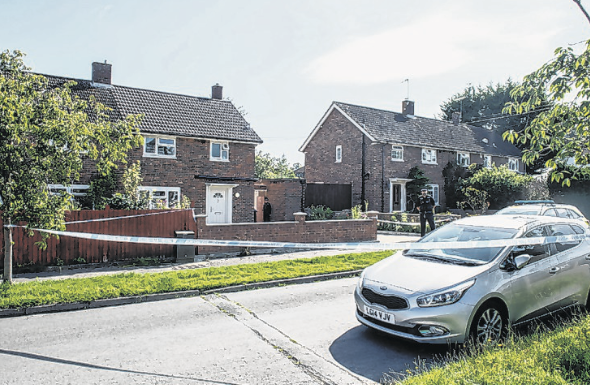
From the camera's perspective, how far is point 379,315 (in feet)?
16.9

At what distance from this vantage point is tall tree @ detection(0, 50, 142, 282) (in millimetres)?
7449

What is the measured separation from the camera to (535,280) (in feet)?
17.9

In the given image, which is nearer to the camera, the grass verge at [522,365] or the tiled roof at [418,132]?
the grass verge at [522,365]

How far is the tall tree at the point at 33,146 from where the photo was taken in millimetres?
7449

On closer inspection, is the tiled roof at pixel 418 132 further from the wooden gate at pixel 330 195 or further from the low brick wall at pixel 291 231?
the low brick wall at pixel 291 231

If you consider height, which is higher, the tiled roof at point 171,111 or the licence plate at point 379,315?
the tiled roof at point 171,111

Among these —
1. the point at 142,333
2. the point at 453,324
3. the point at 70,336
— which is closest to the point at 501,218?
the point at 453,324

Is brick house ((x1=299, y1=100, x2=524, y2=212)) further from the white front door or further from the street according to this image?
the street

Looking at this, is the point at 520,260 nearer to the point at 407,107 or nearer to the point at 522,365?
the point at 522,365

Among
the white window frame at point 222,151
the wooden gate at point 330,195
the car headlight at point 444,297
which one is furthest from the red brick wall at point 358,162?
the car headlight at point 444,297

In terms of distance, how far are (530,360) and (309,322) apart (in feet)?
9.95

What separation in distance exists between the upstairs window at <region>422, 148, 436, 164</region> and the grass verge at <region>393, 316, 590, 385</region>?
90.7ft

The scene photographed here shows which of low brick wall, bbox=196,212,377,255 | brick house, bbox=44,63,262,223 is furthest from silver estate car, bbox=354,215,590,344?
brick house, bbox=44,63,262,223

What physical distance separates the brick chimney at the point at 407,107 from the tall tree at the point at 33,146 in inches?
1157
